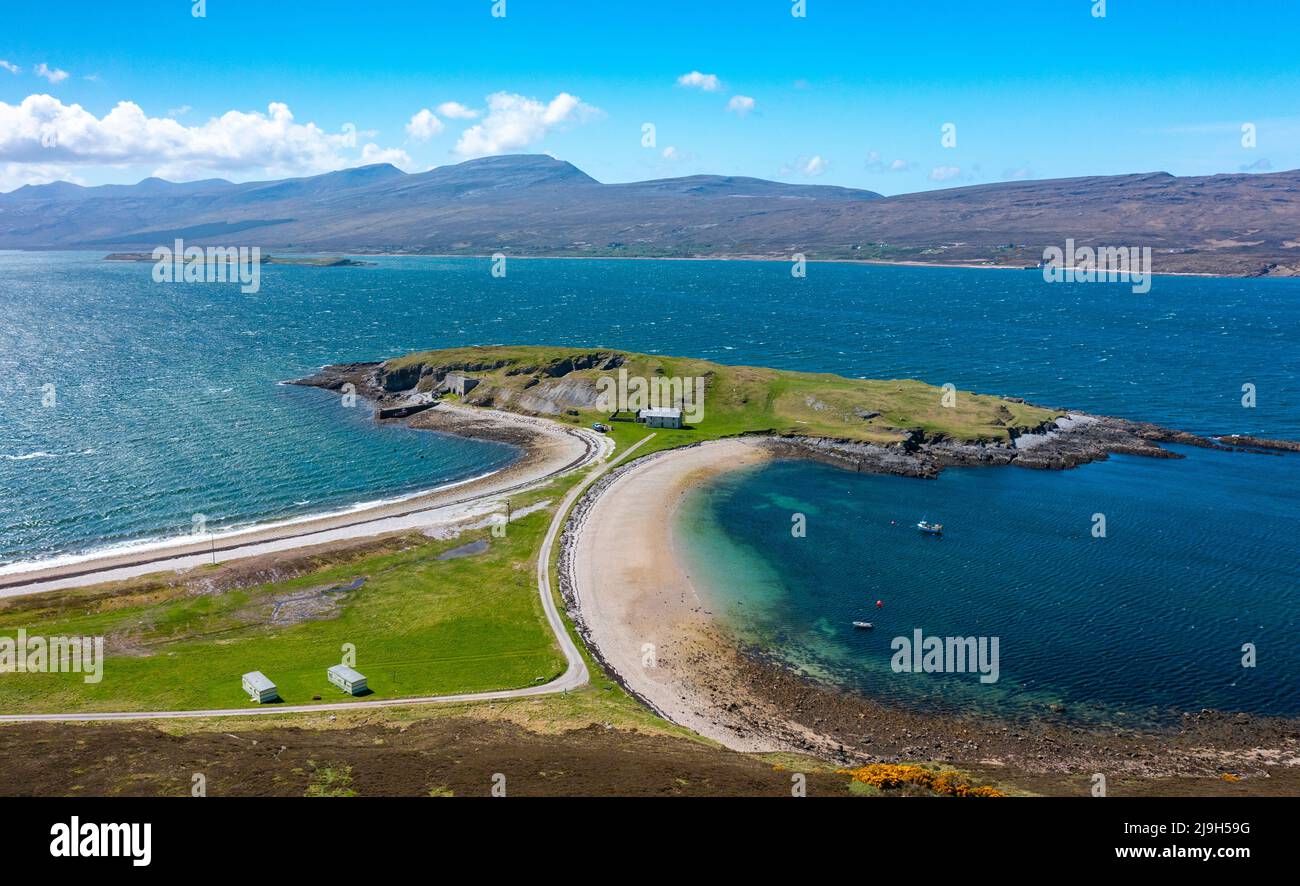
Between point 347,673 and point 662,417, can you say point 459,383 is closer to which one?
point 662,417

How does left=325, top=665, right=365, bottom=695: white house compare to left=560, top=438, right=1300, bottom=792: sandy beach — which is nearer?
left=560, top=438, right=1300, bottom=792: sandy beach

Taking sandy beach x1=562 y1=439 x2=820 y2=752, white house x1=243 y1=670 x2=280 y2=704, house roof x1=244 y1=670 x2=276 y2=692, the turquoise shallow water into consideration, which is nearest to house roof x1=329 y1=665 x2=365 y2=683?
white house x1=243 y1=670 x2=280 y2=704

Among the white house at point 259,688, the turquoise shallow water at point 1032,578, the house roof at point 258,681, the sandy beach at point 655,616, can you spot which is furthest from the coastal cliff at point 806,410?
the white house at point 259,688

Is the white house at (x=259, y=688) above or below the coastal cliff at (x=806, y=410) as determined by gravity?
below

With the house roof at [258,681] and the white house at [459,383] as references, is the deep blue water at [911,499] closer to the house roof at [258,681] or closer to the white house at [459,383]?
the white house at [459,383]

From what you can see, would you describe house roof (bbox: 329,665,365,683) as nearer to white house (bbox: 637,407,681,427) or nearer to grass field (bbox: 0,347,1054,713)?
grass field (bbox: 0,347,1054,713)
